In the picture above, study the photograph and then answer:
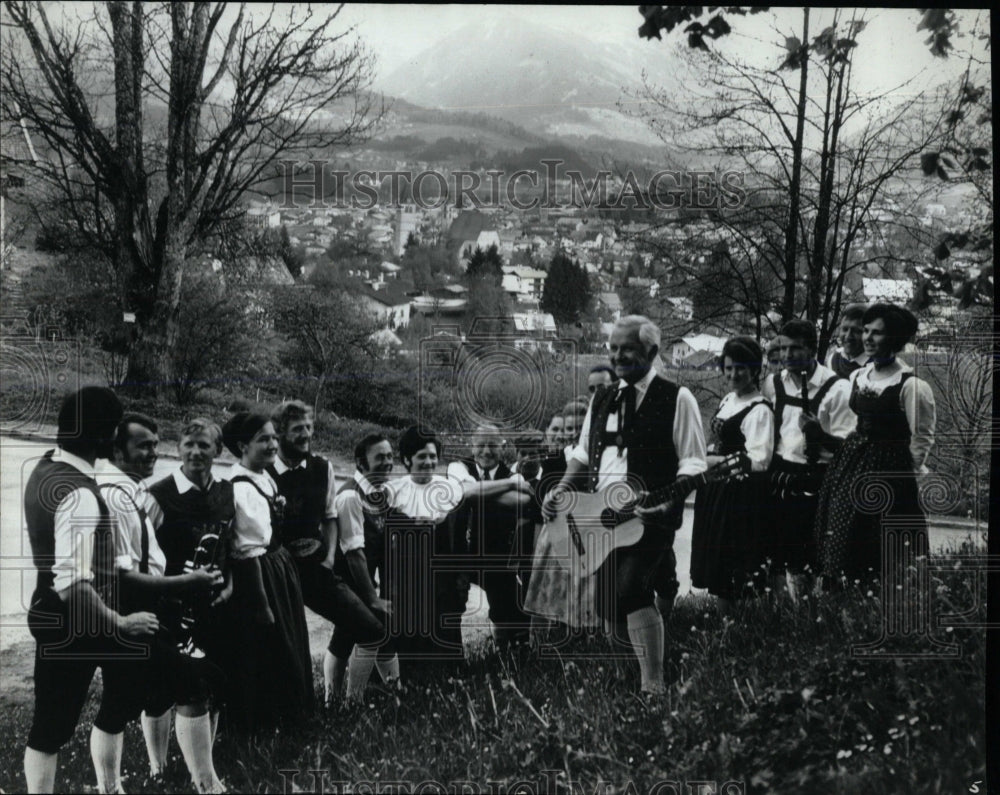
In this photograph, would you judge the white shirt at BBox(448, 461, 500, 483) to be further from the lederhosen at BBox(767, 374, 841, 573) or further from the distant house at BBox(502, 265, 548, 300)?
the lederhosen at BBox(767, 374, 841, 573)

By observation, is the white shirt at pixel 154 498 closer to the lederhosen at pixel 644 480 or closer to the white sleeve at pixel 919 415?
the lederhosen at pixel 644 480

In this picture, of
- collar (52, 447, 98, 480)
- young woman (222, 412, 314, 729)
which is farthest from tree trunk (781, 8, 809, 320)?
collar (52, 447, 98, 480)

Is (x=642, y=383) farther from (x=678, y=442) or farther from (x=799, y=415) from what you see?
(x=799, y=415)

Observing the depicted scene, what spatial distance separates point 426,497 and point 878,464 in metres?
1.93

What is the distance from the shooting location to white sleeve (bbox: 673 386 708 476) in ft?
13.0

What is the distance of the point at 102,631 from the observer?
12.7 feet

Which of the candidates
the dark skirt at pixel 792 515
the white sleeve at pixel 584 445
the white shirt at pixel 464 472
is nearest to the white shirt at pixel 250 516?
the white shirt at pixel 464 472

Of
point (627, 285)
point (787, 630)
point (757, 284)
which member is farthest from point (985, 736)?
point (627, 285)

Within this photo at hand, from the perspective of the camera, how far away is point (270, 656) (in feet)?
13.1

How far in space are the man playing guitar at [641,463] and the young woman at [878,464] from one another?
2.27 feet

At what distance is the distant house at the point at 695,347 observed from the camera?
13.5 ft

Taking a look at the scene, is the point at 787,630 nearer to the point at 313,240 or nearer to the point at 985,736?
the point at 985,736

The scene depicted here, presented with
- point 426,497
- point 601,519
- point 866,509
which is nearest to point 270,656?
point 426,497

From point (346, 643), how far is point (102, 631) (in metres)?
0.97
